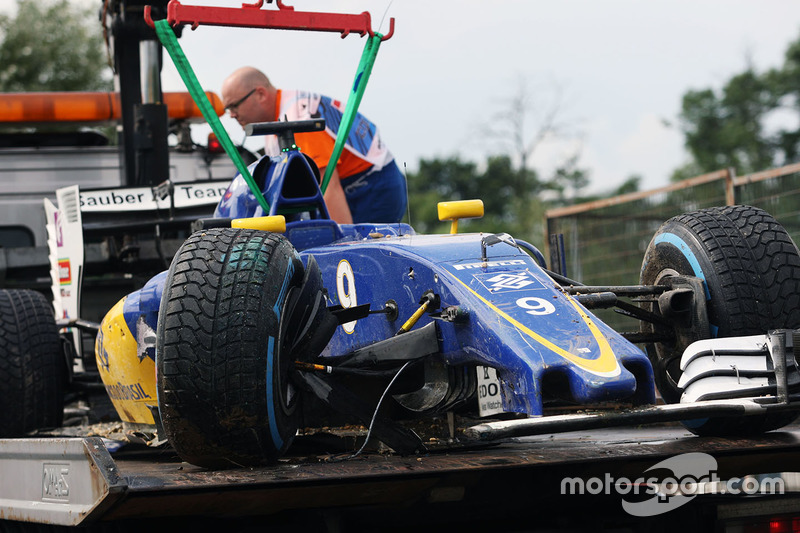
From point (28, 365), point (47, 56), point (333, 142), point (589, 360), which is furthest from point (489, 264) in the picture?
point (47, 56)

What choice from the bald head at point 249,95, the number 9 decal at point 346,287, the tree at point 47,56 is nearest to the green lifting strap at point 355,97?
the bald head at point 249,95

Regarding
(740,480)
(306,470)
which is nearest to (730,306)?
(740,480)

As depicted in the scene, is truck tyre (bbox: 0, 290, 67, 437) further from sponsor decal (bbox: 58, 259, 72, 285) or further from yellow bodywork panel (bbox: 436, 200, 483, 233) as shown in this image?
yellow bodywork panel (bbox: 436, 200, 483, 233)

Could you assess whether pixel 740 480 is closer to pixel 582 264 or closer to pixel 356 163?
pixel 356 163

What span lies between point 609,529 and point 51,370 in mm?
3468

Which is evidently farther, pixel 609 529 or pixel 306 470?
pixel 609 529

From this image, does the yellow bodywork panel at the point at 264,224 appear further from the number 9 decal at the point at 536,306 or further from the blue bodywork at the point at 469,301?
the number 9 decal at the point at 536,306

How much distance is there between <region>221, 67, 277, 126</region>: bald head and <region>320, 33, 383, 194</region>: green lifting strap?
87cm

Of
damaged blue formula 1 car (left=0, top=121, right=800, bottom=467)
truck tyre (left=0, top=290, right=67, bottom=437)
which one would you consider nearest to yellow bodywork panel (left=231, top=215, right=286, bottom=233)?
damaged blue formula 1 car (left=0, top=121, right=800, bottom=467)

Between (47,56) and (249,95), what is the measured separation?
32.6m

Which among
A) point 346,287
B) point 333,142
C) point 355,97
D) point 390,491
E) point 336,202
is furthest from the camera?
point 333,142

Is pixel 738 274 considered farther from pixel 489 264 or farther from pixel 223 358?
pixel 223 358

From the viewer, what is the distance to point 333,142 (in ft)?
21.1

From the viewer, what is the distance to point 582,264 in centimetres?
1150
